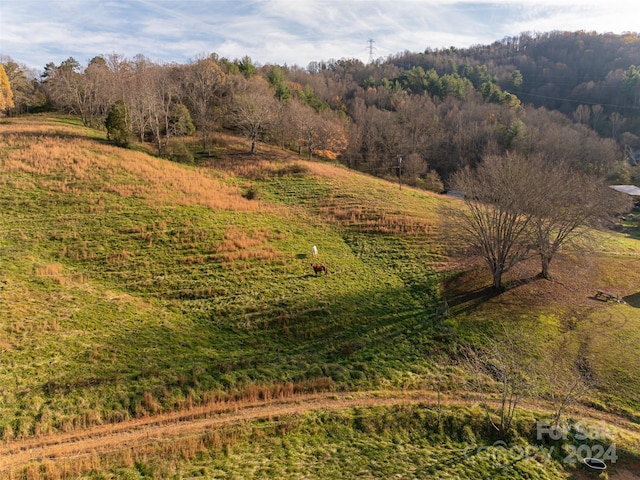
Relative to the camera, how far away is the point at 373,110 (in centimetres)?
9044

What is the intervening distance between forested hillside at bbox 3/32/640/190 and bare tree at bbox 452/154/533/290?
3296 centimetres

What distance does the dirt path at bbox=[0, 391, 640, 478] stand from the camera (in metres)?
11.8

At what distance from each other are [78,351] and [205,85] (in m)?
64.0

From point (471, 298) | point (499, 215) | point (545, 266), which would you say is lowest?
point (471, 298)

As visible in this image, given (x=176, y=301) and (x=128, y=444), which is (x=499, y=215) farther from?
(x=128, y=444)

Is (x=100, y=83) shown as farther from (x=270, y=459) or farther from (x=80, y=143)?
(x=270, y=459)

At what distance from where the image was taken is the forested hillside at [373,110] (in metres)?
59.4

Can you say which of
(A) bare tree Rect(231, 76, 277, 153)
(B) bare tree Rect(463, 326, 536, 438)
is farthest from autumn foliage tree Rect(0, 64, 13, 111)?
(B) bare tree Rect(463, 326, 536, 438)

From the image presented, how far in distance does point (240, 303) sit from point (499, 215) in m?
19.0

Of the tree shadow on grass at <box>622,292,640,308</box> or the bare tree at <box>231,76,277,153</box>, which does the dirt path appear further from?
the bare tree at <box>231,76,277,153</box>

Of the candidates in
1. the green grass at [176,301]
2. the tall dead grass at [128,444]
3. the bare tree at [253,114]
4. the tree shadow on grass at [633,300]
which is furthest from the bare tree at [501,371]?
the bare tree at [253,114]

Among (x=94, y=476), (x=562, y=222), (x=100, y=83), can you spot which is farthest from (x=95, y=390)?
(x=100, y=83)

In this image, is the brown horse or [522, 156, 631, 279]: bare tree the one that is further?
the brown horse

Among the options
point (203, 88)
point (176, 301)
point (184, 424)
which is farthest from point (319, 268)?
point (203, 88)
